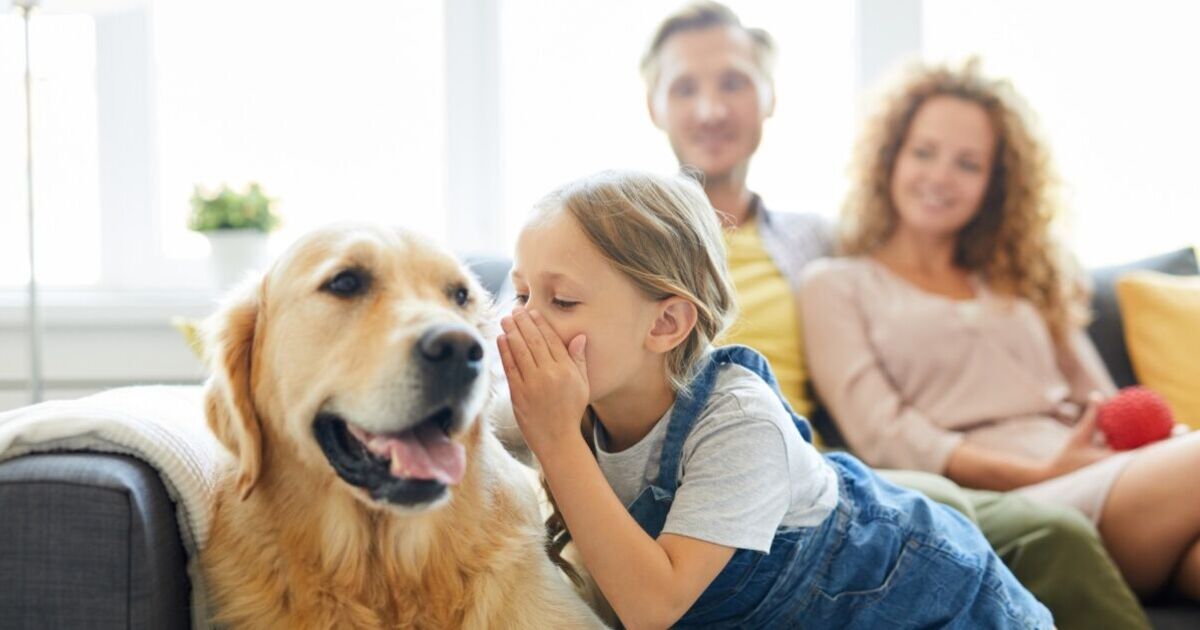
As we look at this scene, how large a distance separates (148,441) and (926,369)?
160 cm

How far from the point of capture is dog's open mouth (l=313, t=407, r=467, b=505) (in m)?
1.19

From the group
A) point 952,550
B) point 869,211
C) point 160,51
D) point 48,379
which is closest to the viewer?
point 952,550

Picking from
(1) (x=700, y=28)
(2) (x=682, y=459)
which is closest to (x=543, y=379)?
(2) (x=682, y=459)

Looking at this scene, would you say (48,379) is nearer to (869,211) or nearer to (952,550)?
(869,211)

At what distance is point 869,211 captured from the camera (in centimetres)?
254

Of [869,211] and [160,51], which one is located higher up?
[160,51]

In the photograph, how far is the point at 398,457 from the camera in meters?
1.19

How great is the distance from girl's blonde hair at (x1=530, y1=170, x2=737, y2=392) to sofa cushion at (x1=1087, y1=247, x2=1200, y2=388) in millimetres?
1473

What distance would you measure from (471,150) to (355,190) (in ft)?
1.22

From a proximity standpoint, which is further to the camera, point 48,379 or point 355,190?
point 355,190

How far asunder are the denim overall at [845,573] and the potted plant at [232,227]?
1.79 metres

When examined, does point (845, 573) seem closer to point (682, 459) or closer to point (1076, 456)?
point (682, 459)

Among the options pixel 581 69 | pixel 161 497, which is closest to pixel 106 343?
pixel 581 69

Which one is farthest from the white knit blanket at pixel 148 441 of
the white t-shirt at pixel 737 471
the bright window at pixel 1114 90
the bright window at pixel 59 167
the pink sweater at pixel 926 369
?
the bright window at pixel 1114 90
